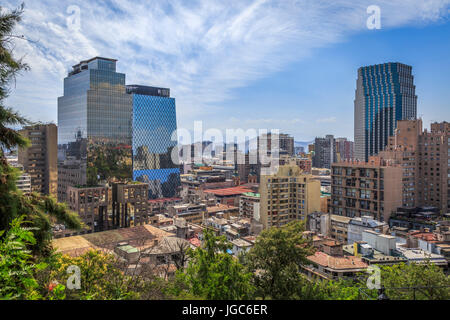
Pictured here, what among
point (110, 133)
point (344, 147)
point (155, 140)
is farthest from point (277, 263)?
point (344, 147)

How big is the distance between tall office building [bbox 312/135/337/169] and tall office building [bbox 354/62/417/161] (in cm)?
685

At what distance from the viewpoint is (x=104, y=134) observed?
36.9m

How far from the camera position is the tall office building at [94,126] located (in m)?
34.9

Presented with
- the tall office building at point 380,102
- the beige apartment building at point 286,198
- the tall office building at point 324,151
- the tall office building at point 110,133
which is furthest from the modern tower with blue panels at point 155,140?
the tall office building at point 324,151

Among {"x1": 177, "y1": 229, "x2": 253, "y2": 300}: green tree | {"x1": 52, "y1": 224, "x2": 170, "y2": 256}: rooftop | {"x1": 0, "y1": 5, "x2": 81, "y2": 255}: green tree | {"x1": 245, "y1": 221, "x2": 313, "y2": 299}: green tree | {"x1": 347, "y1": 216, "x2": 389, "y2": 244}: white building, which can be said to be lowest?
{"x1": 347, "y1": 216, "x2": 389, "y2": 244}: white building

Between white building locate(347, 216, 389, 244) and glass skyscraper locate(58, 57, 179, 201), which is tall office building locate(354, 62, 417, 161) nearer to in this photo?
white building locate(347, 216, 389, 244)

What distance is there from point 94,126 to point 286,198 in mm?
25317

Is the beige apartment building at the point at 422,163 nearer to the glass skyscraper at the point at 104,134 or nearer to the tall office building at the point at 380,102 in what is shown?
the tall office building at the point at 380,102

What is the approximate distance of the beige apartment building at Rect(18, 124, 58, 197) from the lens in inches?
1310

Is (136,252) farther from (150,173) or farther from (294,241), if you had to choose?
(150,173)

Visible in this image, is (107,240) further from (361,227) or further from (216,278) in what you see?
(361,227)

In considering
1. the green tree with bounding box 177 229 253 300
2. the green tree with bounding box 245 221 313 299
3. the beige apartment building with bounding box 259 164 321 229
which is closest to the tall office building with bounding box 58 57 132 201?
the beige apartment building with bounding box 259 164 321 229

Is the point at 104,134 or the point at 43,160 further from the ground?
the point at 104,134
